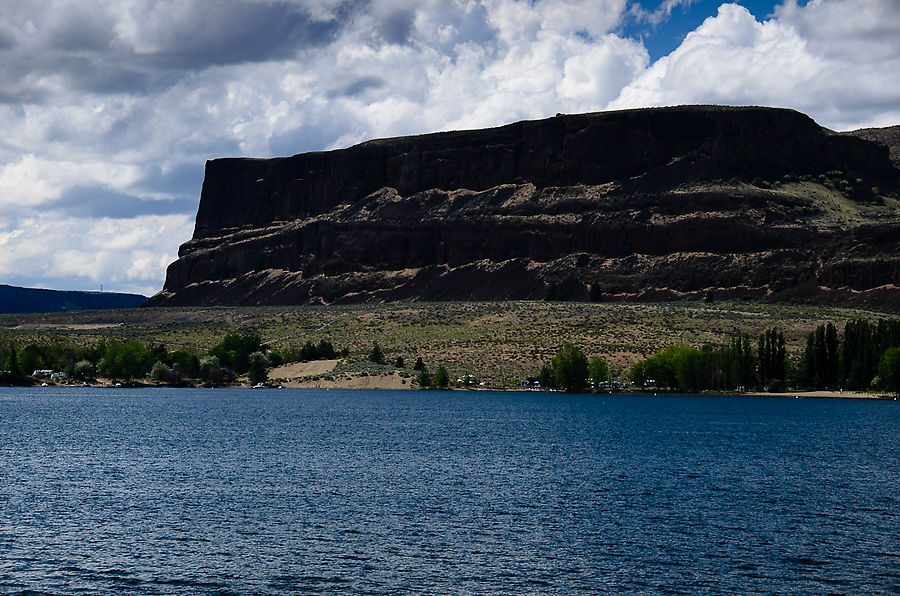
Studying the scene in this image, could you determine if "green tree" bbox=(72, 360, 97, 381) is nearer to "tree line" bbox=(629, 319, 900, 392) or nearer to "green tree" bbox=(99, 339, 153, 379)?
"green tree" bbox=(99, 339, 153, 379)

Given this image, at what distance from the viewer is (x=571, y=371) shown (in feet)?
461

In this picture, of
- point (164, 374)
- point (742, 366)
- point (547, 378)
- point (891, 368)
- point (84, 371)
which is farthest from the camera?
point (164, 374)

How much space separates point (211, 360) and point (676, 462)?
355 ft

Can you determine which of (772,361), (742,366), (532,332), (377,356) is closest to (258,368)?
(377,356)

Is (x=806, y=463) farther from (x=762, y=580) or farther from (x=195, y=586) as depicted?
(x=195, y=586)

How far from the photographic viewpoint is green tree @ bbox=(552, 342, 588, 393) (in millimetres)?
140625

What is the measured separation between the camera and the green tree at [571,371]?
140625 mm

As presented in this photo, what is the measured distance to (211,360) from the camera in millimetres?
159875

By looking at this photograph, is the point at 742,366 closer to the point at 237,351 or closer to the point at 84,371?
the point at 237,351

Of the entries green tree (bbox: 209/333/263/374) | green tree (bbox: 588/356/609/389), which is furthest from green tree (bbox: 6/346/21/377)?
green tree (bbox: 588/356/609/389)

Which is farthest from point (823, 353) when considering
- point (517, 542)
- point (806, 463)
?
point (517, 542)

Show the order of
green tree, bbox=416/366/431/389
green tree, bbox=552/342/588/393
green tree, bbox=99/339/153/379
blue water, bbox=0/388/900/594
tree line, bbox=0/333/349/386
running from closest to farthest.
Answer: blue water, bbox=0/388/900/594 → green tree, bbox=552/342/588/393 → green tree, bbox=416/366/431/389 → tree line, bbox=0/333/349/386 → green tree, bbox=99/339/153/379

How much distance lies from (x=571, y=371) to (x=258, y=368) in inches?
2048

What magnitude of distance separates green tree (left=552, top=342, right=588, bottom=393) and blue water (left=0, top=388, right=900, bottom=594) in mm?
46893
